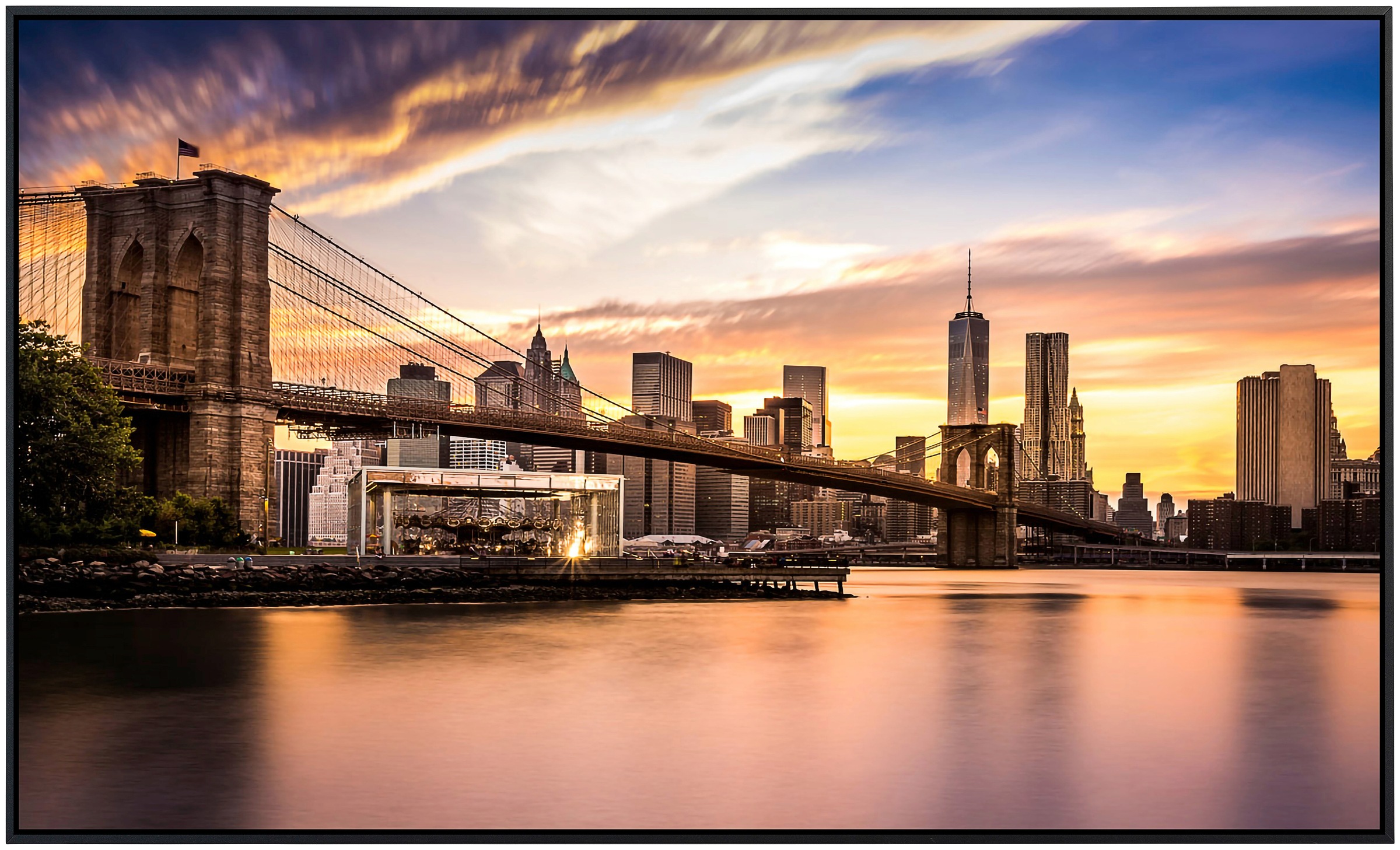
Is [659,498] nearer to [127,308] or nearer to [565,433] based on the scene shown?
[565,433]

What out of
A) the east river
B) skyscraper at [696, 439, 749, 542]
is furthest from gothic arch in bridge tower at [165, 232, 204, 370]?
skyscraper at [696, 439, 749, 542]

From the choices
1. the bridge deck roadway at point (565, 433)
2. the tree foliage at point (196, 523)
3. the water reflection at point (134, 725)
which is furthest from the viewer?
the bridge deck roadway at point (565, 433)

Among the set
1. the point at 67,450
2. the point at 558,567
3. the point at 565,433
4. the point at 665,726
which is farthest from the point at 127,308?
→ the point at 665,726

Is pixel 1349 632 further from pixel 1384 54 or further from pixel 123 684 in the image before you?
pixel 123 684

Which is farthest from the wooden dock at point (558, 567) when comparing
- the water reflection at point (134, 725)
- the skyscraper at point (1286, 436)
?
the skyscraper at point (1286, 436)

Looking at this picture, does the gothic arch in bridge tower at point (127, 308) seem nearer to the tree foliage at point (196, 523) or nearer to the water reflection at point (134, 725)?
the tree foliage at point (196, 523)

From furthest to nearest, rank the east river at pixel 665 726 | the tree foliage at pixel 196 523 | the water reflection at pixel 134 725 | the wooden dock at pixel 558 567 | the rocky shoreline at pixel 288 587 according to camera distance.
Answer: the wooden dock at pixel 558 567
the tree foliage at pixel 196 523
the rocky shoreline at pixel 288 587
the east river at pixel 665 726
the water reflection at pixel 134 725

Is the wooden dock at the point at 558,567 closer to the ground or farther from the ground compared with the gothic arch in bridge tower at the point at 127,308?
closer to the ground
